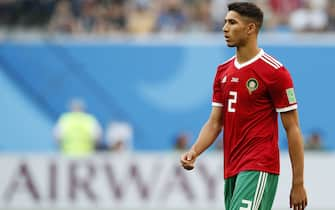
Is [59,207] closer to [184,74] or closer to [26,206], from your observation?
[26,206]

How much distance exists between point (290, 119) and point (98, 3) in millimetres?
12658

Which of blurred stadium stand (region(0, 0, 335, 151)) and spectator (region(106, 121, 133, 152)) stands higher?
blurred stadium stand (region(0, 0, 335, 151))

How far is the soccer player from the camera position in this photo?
779cm

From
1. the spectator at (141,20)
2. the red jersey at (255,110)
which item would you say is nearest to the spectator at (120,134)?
the spectator at (141,20)

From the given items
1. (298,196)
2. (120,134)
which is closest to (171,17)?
(120,134)

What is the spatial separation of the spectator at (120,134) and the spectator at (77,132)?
27.4 inches

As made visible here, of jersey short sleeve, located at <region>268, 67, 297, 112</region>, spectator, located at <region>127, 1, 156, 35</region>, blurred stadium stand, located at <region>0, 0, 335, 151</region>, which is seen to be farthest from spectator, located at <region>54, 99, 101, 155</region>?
jersey short sleeve, located at <region>268, 67, 297, 112</region>

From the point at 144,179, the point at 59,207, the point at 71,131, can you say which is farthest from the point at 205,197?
the point at 71,131

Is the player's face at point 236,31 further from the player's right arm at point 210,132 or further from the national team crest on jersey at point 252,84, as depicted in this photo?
the player's right arm at point 210,132

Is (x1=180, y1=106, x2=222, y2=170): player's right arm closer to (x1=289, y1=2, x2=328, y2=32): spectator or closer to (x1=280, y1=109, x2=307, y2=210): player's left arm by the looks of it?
(x1=280, y1=109, x2=307, y2=210): player's left arm

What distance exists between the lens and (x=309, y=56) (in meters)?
20.1

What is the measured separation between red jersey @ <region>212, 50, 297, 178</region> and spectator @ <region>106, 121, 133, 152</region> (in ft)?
34.9

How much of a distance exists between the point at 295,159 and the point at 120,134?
11780 mm

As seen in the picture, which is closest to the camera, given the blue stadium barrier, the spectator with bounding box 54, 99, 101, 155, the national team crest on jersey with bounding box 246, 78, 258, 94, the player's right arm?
the national team crest on jersey with bounding box 246, 78, 258, 94
